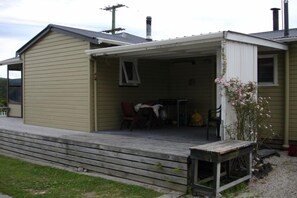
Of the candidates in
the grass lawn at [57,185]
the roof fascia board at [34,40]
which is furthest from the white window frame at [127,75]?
the grass lawn at [57,185]

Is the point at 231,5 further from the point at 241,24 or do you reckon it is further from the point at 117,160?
the point at 117,160

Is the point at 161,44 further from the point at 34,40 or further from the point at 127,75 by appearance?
the point at 34,40

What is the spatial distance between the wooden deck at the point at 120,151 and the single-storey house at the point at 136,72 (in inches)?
38.9

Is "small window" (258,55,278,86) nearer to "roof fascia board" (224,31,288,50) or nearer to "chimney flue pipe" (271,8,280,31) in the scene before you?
"roof fascia board" (224,31,288,50)

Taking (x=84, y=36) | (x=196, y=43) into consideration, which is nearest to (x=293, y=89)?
(x=196, y=43)

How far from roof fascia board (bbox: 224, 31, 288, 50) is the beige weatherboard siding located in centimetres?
392

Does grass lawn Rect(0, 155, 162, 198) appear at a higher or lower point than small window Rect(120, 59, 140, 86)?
lower

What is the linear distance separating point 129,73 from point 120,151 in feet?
11.8

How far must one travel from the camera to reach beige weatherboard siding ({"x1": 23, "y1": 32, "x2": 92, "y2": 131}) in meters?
9.38

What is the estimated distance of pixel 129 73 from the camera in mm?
9922

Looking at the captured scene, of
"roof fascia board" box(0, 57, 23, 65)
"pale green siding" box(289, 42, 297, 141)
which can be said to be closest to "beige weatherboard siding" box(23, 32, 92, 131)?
"roof fascia board" box(0, 57, 23, 65)

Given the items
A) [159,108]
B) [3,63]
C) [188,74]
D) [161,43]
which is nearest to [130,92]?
[159,108]

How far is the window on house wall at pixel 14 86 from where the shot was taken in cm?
1524

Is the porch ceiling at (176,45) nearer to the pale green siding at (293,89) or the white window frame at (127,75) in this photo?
the white window frame at (127,75)
